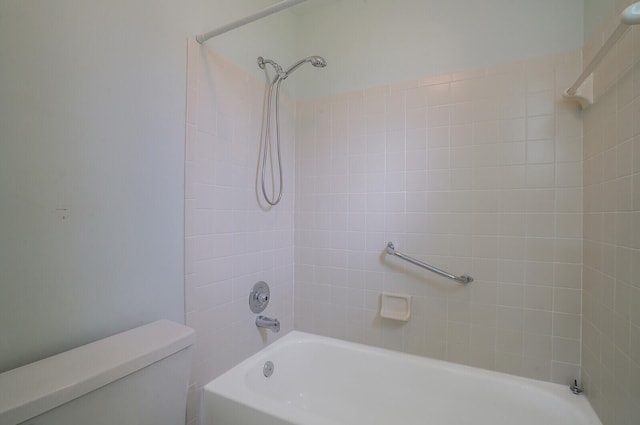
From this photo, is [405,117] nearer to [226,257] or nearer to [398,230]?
[398,230]

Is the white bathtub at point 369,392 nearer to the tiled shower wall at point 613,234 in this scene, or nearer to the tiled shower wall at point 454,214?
the tiled shower wall at point 454,214

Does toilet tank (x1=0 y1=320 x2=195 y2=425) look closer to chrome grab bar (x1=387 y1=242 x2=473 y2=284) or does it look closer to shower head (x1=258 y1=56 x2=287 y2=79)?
chrome grab bar (x1=387 y1=242 x2=473 y2=284)

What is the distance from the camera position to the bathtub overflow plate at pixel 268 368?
1521 mm

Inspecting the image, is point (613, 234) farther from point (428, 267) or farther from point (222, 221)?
point (222, 221)

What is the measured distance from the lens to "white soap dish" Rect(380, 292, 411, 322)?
62.6 inches

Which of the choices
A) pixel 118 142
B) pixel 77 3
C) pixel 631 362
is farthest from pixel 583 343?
pixel 77 3

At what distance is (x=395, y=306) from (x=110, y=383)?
134cm

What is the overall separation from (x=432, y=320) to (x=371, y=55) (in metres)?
1.60

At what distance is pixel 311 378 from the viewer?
1689 millimetres

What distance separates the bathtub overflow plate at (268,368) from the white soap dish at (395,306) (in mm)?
686

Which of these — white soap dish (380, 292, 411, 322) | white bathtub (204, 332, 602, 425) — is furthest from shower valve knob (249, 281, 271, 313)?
white soap dish (380, 292, 411, 322)

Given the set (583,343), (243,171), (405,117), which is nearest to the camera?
(583,343)

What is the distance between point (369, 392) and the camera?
1.57 m

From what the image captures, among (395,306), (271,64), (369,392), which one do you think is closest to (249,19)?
(271,64)
